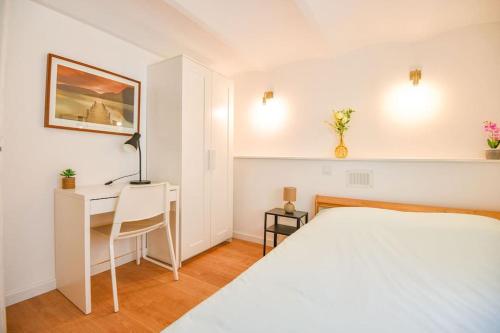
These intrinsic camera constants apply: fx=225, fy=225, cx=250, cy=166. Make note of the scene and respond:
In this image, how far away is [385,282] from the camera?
35.5 inches

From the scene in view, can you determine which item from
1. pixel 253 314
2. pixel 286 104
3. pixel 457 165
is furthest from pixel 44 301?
pixel 457 165

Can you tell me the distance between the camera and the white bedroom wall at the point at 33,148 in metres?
1.62

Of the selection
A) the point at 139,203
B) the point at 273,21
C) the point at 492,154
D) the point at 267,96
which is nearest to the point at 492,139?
the point at 492,154

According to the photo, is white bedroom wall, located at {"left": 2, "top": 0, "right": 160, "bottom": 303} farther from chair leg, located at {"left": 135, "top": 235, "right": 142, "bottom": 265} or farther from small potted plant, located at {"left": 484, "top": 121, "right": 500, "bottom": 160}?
small potted plant, located at {"left": 484, "top": 121, "right": 500, "bottom": 160}

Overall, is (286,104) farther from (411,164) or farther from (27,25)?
(27,25)

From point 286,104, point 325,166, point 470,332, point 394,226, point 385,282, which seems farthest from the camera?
point 286,104

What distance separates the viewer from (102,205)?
1.65 meters

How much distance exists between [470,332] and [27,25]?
115 inches

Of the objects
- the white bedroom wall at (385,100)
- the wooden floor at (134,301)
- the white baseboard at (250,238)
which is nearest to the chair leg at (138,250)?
the wooden floor at (134,301)

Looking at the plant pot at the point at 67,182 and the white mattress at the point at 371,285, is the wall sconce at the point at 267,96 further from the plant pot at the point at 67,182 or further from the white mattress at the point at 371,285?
the plant pot at the point at 67,182

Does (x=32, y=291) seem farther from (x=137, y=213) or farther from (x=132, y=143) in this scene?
(x=132, y=143)

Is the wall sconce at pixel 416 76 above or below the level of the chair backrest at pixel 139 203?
above

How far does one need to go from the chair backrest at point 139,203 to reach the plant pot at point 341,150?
176 cm

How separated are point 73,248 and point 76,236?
12 centimetres
